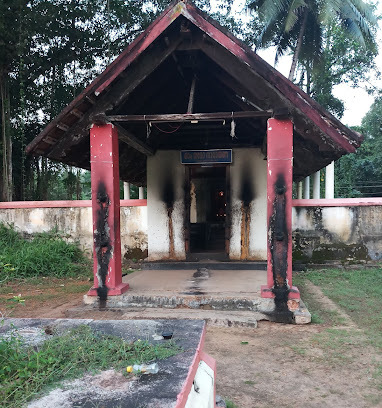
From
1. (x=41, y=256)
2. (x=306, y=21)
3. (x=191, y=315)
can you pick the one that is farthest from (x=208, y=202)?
(x=191, y=315)

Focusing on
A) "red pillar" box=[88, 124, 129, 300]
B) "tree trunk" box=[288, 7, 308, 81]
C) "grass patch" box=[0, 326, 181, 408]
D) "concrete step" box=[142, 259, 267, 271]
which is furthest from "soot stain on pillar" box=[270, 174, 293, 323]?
"tree trunk" box=[288, 7, 308, 81]

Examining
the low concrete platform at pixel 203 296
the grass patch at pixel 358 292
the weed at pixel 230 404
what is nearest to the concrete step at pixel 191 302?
the low concrete platform at pixel 203 296

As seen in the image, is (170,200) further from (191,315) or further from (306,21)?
(306,21)

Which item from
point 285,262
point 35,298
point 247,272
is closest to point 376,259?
point 247,272

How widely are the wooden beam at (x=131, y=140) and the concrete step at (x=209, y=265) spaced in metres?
2.60

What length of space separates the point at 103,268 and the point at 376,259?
21.3ft

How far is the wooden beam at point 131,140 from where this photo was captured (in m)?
6.02

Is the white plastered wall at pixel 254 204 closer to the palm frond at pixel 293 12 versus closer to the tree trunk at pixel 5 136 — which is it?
the tree trunk at pixel 5 136

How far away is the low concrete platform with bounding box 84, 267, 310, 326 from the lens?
16.9 ft

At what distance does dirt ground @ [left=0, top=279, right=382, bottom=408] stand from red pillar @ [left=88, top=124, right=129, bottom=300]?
1.50 feet

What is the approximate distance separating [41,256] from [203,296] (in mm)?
5066

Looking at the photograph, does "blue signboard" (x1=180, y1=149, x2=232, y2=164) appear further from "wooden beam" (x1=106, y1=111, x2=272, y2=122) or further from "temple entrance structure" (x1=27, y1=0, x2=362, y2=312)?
"wooden beam" (x1=106, y1=111, x2=272, y2=122)

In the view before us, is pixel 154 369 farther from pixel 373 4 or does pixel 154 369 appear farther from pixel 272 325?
pixel 373 4

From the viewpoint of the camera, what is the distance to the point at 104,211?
5578 millimetres
